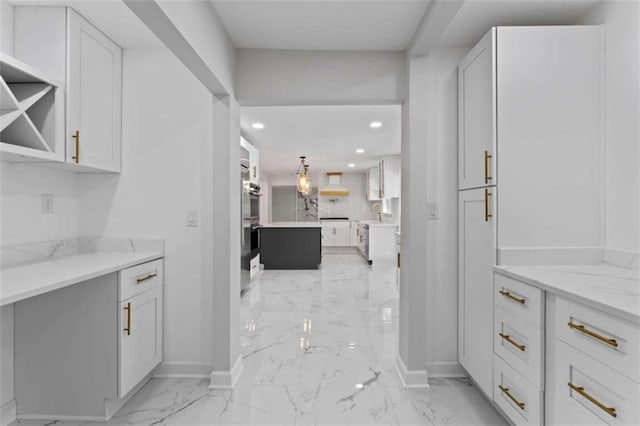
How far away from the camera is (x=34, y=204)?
1966 millimetres

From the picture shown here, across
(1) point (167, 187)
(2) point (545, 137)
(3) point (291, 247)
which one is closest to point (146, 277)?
(1) point (167, 187)

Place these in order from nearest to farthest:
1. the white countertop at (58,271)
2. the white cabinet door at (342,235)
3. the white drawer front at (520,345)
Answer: the white countertop at (58,271), the white drawer front at (520,345), the white cabinet door at (342,235)

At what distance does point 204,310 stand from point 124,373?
1.92 feet

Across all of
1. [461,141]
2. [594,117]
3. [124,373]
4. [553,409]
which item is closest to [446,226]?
[461,141]

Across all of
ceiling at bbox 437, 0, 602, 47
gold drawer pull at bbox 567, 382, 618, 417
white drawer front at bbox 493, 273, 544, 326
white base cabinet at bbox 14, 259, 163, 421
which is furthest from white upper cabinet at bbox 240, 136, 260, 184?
gold drawer pull at bbox 567, 382, 618, 417

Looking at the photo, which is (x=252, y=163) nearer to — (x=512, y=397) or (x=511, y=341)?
(x=511, y=341)

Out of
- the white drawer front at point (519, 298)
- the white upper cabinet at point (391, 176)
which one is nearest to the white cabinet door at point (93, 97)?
the white drawer front at point (519, 298)

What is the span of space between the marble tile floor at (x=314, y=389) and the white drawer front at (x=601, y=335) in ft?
2.90

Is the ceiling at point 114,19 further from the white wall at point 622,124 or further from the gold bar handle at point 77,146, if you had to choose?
the white wall at point 622,124

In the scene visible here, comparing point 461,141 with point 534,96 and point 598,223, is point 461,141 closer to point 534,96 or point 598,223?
point 534,96

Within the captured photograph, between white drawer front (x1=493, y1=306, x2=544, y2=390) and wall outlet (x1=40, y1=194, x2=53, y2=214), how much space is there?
111 inches

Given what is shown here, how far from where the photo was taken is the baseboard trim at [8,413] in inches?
70.1

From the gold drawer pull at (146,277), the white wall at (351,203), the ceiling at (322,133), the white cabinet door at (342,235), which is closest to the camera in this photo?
the gold drawer pull at (146,277)

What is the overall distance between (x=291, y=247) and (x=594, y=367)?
17.6 ft
